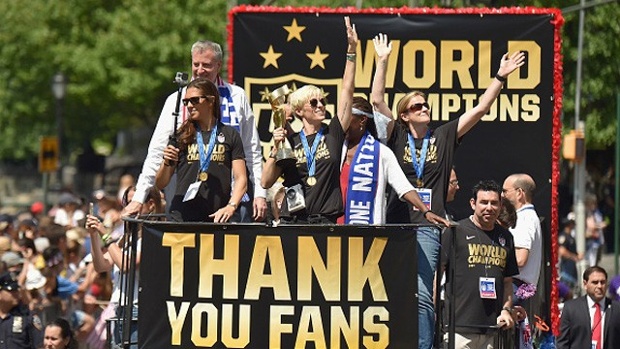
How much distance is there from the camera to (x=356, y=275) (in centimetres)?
843

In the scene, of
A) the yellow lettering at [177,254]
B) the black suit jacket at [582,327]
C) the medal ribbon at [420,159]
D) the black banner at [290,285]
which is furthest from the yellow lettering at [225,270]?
the black suit jacket at [582,327]

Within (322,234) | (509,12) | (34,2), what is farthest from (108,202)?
(34,2)

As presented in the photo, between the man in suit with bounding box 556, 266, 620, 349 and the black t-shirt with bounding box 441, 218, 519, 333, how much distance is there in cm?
283

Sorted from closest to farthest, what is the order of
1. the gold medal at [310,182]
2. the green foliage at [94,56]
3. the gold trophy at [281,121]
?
the gold trophy at [281,121], the gold medal at [310,182], the green foliage at [94,56]

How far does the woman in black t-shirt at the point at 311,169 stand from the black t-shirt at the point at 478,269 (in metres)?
1.58

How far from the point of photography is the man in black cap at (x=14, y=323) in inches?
504

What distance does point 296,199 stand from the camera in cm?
878

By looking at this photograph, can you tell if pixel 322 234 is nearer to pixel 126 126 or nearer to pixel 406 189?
pixel 406 189

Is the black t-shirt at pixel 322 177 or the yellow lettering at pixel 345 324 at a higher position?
the black t-shirt at pixel 322 177

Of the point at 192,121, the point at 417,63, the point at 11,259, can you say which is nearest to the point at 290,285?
the point at 192,121

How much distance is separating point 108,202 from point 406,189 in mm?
9657

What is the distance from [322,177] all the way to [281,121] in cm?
45

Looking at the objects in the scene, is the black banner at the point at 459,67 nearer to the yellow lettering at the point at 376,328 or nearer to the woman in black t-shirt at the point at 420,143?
Answer: the woman in black t-shirt at the point at 420,143

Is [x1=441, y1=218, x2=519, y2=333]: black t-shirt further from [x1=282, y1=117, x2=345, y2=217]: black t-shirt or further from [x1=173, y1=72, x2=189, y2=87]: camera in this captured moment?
[x1=173, y1=72, x2=189, y2=87]: camera
